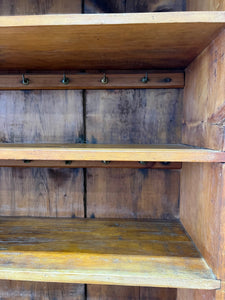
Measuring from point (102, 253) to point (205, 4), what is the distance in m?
0.78

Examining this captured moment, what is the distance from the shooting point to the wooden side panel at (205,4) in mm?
519

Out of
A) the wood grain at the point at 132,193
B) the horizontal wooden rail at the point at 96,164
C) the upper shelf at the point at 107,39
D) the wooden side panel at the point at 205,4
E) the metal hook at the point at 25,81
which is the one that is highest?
the wooden side panel at the point at 205,4

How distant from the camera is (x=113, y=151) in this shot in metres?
0.49

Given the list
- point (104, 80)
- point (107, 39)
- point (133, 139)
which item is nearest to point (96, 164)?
point (133, 139)

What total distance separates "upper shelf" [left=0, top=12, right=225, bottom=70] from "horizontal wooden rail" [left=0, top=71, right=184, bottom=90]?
0.12 feet

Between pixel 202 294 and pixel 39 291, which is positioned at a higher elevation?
pixel 202 294

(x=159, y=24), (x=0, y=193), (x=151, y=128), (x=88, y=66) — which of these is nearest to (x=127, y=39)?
(x=159, y=24)

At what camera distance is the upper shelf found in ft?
1.50

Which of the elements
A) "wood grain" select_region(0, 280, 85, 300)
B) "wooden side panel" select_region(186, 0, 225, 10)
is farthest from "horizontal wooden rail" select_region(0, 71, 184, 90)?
"wood grain" select_region(0, 280, 85, 300)

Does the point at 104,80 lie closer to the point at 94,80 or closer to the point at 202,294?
the point at 94,80

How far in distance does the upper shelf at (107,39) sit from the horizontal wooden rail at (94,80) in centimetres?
4

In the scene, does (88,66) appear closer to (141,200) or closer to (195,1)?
(195,1)

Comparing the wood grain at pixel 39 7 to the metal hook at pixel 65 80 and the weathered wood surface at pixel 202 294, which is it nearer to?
the metal hook at pixel 65 80

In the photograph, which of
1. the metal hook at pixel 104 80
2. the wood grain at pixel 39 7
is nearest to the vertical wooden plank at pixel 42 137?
the wood grain at pixel 39 7
